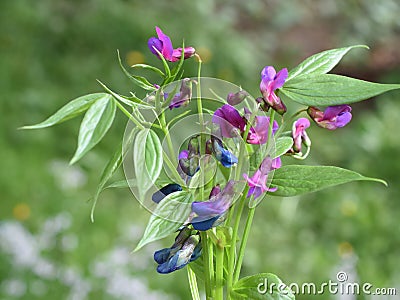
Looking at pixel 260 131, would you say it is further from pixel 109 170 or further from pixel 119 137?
pixel 119 137

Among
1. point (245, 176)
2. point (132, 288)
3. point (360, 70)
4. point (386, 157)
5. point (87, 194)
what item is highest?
point (360, 70)

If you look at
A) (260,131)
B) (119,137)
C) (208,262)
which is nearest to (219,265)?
(208,262)

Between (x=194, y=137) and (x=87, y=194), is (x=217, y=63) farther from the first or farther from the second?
(x=194, y=137)

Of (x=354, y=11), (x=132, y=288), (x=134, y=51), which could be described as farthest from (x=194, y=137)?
(x=354, y=11)

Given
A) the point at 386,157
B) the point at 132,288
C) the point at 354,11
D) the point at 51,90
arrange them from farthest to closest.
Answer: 1. the point at 354,11
2. the point at 51,90
3. the point at 386,157
4. the point at 132,288

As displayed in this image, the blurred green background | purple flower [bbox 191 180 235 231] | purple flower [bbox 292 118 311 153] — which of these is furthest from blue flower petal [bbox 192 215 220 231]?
the blurred green background

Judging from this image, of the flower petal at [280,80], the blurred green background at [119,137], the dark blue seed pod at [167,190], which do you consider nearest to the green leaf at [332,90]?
the flower petal at [280,80]
